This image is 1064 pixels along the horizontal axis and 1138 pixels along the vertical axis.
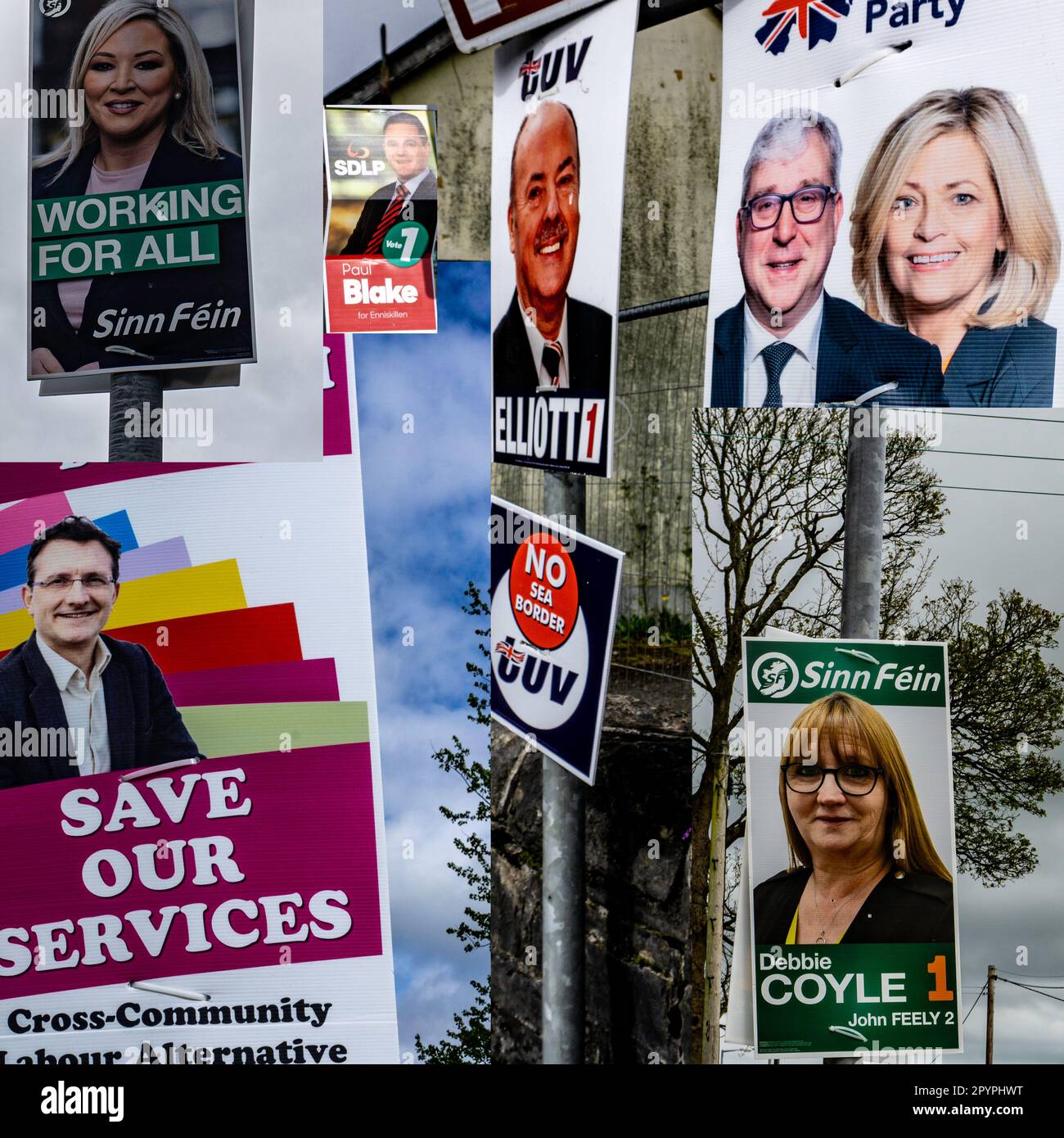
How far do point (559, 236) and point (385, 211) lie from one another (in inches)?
35.9

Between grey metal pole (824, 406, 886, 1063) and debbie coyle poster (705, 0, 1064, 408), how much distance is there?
0.27m

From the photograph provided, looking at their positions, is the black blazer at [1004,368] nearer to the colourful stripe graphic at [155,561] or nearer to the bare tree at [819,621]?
the bare tree at [819,621]

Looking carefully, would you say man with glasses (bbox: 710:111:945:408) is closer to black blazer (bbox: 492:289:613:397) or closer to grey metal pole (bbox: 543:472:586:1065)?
black blazer (bbox: 492:289:613:397)

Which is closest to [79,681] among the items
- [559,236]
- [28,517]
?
[28,517]

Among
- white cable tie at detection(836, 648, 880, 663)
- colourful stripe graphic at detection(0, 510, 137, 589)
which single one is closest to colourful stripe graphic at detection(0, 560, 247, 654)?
colourful stripe graphic at detection(0, 510, 137, 589)

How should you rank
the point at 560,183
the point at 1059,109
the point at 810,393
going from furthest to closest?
the point at 560,183 → the point at 810,393 → the point at 1059,109

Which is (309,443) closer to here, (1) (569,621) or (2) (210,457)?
(2) (210,457)

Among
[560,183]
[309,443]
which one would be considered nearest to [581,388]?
[560,183]

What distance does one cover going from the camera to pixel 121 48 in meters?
3.71

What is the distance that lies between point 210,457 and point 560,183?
1495 millimetres

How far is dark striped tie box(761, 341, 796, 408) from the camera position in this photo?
3.36m

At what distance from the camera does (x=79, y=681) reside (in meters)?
3.87

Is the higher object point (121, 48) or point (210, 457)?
point (121, 48)

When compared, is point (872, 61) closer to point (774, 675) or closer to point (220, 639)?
point (774, 675)
